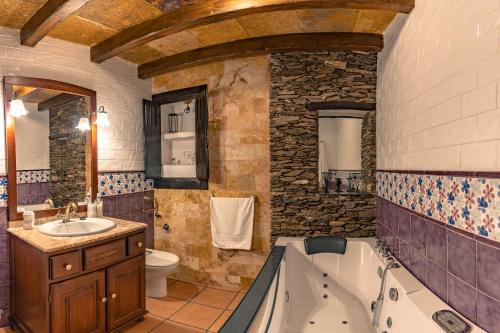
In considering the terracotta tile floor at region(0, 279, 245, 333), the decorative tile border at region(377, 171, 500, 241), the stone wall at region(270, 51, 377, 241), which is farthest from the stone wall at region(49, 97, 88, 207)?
the decorative tile border at region(377, 171, 500, 241)

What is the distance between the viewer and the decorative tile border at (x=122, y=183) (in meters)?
2.58

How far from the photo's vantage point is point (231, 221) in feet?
8.59

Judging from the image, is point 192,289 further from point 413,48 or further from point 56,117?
point 413,48

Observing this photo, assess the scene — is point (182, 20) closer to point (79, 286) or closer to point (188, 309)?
point (79, 286)

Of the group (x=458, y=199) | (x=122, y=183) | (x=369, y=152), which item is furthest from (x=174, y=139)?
(x=458, y=199)

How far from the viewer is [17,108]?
198cm

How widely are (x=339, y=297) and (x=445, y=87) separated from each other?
5.88 ft

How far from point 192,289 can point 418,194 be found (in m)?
2.30

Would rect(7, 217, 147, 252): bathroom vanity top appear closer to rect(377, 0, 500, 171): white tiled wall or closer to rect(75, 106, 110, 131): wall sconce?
rect(75, 106, 110, 131): wall sconce

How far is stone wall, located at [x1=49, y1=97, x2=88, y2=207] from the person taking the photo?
2197 millimetres

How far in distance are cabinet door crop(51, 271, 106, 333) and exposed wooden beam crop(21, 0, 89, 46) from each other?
1.79 m

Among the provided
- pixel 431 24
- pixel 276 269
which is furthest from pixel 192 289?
pixel 431 24

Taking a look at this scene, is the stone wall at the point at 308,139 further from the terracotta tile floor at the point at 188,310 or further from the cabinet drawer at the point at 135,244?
the cabinet drawer at the point at 135,244

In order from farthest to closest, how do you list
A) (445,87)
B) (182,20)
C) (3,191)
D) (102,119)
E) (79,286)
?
1. (102,119)
2. (3,191)
3. (182,20)
4. (79,286)
5. (445,87)
